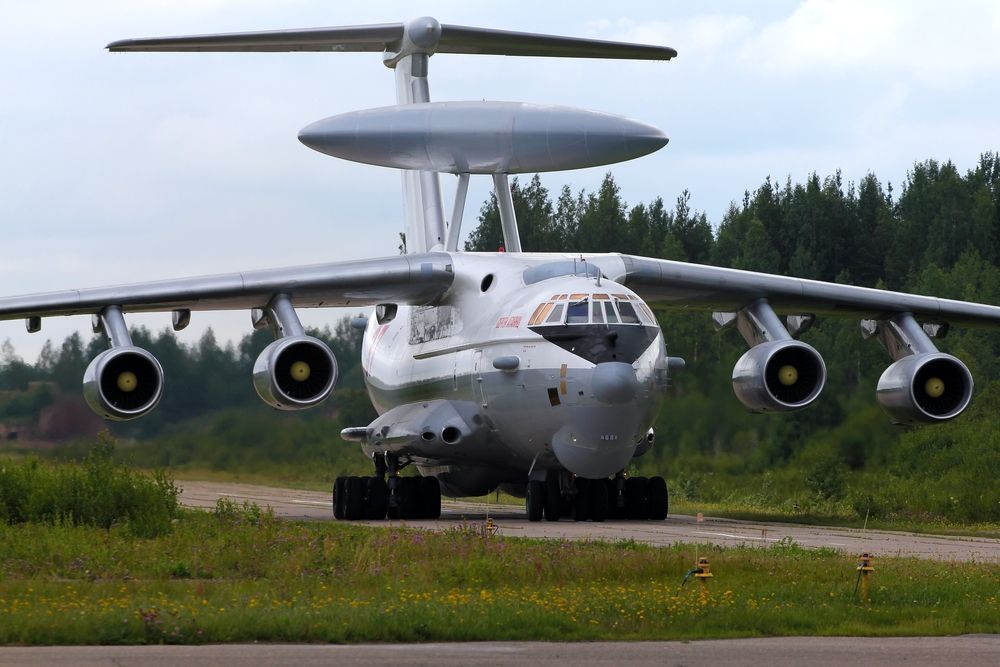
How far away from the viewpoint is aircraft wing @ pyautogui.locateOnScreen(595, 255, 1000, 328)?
20.3m

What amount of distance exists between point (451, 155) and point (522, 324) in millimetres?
3886

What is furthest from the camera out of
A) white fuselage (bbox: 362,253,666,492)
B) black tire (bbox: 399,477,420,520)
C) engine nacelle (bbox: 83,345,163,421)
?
black tire (bbox: 399,477,420,520)

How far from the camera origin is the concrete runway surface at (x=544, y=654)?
7.75 meters

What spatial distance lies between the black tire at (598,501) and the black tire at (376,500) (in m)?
2.84

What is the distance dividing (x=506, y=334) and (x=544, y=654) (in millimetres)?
10212

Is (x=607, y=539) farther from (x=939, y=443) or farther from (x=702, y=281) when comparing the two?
(x=939, y=443)

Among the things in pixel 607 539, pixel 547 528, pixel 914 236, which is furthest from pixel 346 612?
pixel 914 236

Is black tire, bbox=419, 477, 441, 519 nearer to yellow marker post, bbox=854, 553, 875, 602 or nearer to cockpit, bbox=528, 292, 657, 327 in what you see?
cockpit, bbox=528, 292, 657, 327

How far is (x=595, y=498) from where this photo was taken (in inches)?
747

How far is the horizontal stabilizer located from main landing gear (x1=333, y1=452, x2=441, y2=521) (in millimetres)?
6691

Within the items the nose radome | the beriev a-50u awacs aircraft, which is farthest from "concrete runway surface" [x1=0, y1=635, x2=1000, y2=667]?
the beriev a-50u awacs aircraft

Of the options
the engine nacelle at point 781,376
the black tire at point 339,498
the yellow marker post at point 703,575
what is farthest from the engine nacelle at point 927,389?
the yellow marker post at point 703,575

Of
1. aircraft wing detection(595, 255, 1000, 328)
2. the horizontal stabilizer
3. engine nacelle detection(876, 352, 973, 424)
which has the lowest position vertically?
engine nacelle detection(876, 352, 973, 424)

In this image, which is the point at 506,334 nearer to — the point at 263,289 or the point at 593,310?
the point at 593,310
